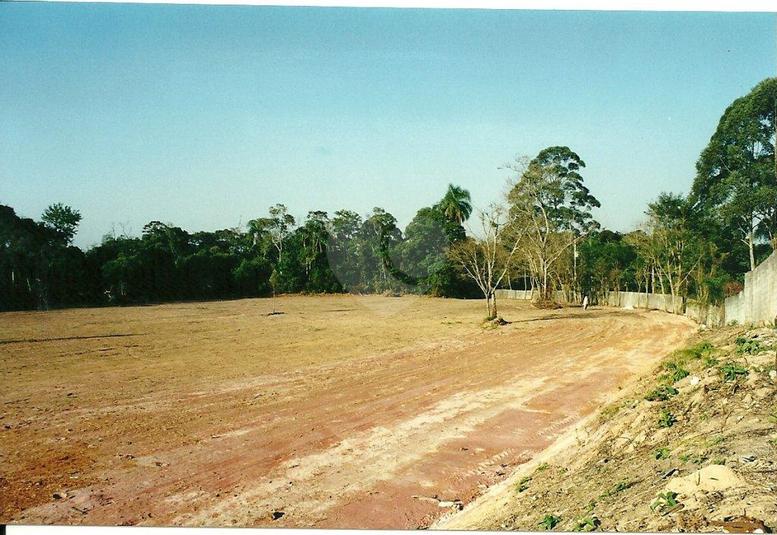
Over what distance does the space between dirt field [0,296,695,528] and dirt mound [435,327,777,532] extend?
0.61 m

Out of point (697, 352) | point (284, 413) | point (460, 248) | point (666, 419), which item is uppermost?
point (460, 248)

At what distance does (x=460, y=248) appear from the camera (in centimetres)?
1688

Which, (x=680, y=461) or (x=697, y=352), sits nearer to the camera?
(x=680, y=461)

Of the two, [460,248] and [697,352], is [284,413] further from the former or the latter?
[460,248]

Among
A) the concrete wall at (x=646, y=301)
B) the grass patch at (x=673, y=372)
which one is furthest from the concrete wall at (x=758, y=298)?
the concrete wall at (x=646, y=301)

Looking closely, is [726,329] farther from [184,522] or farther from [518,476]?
[184,522]

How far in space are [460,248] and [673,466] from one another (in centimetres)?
1281

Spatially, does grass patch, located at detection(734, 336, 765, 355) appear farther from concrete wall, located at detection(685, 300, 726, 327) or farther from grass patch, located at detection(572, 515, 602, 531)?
grass patch, located at detection(572, 515, 602, 531)

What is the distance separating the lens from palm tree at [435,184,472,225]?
1167 centimetres

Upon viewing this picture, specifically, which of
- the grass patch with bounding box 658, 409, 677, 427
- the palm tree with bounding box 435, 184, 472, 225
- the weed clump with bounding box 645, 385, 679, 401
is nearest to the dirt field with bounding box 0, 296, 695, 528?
the weed clump with bounding box 645, 385, 679, 401

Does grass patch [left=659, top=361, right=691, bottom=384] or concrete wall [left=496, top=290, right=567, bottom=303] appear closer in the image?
grass patch [left=659, top=361, right=691, bottom=384]

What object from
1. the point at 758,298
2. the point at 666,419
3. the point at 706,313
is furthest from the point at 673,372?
the point at 706,313

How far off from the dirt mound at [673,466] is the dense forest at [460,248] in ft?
6.27

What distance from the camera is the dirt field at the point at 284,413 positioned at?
16.1 feet
